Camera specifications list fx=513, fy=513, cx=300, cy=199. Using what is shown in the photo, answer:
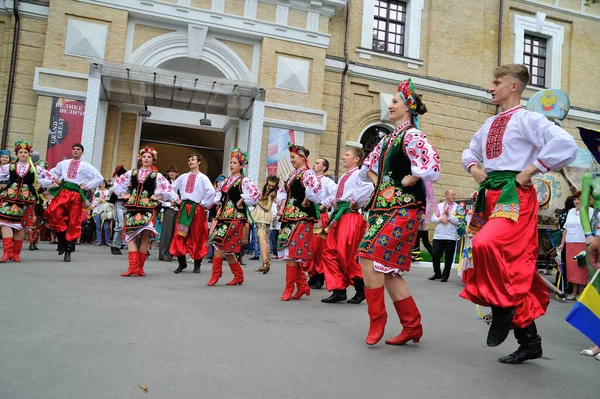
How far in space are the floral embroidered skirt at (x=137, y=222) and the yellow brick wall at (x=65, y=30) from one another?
27.0 ft

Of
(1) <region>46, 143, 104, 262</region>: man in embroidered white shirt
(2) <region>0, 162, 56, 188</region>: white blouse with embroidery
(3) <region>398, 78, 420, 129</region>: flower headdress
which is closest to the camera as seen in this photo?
(3) <region>398, 78, 420, 129</region>: flower headdress

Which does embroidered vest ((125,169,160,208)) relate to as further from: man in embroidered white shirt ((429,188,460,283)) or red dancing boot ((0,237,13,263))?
man in embroidered white shirt ((429,188,460,283))

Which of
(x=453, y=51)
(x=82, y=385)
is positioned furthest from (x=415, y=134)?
(x=453, y=51)

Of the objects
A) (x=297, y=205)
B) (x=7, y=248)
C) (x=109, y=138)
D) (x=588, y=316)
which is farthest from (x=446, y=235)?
(x=109, y=138)

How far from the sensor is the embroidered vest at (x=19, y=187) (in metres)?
8.13

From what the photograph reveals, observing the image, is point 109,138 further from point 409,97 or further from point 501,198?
point 501,198

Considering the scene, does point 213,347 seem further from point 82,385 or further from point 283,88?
point 283,88

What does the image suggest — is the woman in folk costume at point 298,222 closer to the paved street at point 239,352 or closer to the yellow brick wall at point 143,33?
the paved street at point 239,352

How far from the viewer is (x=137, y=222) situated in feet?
25.1

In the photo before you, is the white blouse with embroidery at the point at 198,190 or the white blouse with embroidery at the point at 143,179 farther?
the white blouse with embroidery at the point at 198,190

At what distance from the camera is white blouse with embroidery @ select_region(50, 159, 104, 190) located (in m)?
8.58

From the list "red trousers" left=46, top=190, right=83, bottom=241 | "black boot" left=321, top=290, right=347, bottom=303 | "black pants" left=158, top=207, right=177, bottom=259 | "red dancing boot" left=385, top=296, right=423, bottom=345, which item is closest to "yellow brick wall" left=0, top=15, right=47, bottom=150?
"black pants" left=158, top=207, right=177, bottom=259

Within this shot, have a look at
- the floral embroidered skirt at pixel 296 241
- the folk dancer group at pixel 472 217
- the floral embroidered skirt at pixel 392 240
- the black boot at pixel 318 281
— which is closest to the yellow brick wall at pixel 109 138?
the black boot at pixel 318 281

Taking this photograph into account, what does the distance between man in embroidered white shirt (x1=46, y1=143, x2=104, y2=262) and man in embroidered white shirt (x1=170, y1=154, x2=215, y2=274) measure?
1525mm
